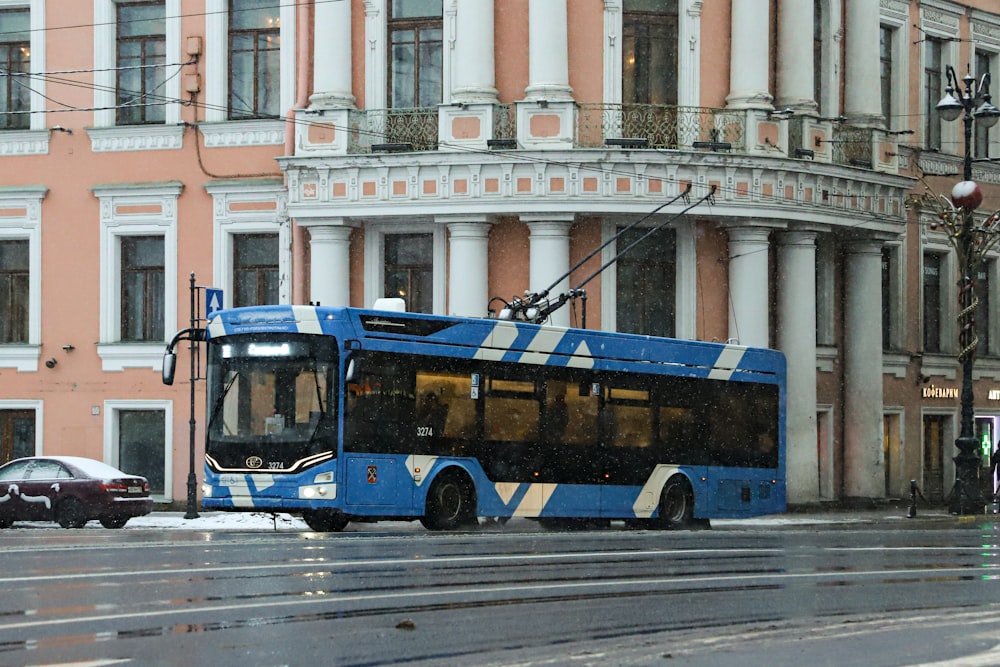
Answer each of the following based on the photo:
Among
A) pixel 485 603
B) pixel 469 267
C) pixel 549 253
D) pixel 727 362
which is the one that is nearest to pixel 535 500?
pixel 727 362

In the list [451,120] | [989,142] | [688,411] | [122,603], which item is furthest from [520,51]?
[122,603]

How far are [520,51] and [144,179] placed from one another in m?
9.29

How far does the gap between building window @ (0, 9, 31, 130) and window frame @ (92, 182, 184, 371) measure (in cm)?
279

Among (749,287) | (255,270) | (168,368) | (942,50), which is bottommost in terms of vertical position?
(168,368)

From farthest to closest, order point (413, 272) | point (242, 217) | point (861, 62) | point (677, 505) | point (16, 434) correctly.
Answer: point (861, 62) < point (16, 434) < point (242, 217) < point (413, 272) < point (677, 505)

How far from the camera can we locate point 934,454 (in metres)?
44.5

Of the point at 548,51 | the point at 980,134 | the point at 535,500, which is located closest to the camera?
the point at 535,500

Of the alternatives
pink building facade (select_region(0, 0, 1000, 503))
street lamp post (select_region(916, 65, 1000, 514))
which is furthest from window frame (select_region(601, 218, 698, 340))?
street lamp post (select_region(916, 65, 1000, 514))

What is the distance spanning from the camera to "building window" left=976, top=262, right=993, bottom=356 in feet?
153

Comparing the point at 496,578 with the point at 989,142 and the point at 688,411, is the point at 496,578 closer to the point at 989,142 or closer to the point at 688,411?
the point at 688,411

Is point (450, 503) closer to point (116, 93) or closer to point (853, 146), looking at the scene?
point (116, 93)

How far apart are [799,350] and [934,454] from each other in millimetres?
8409

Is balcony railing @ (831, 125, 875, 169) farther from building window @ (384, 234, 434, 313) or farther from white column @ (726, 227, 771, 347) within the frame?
building window @ (384, 234, 434, 313)

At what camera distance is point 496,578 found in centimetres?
1666
